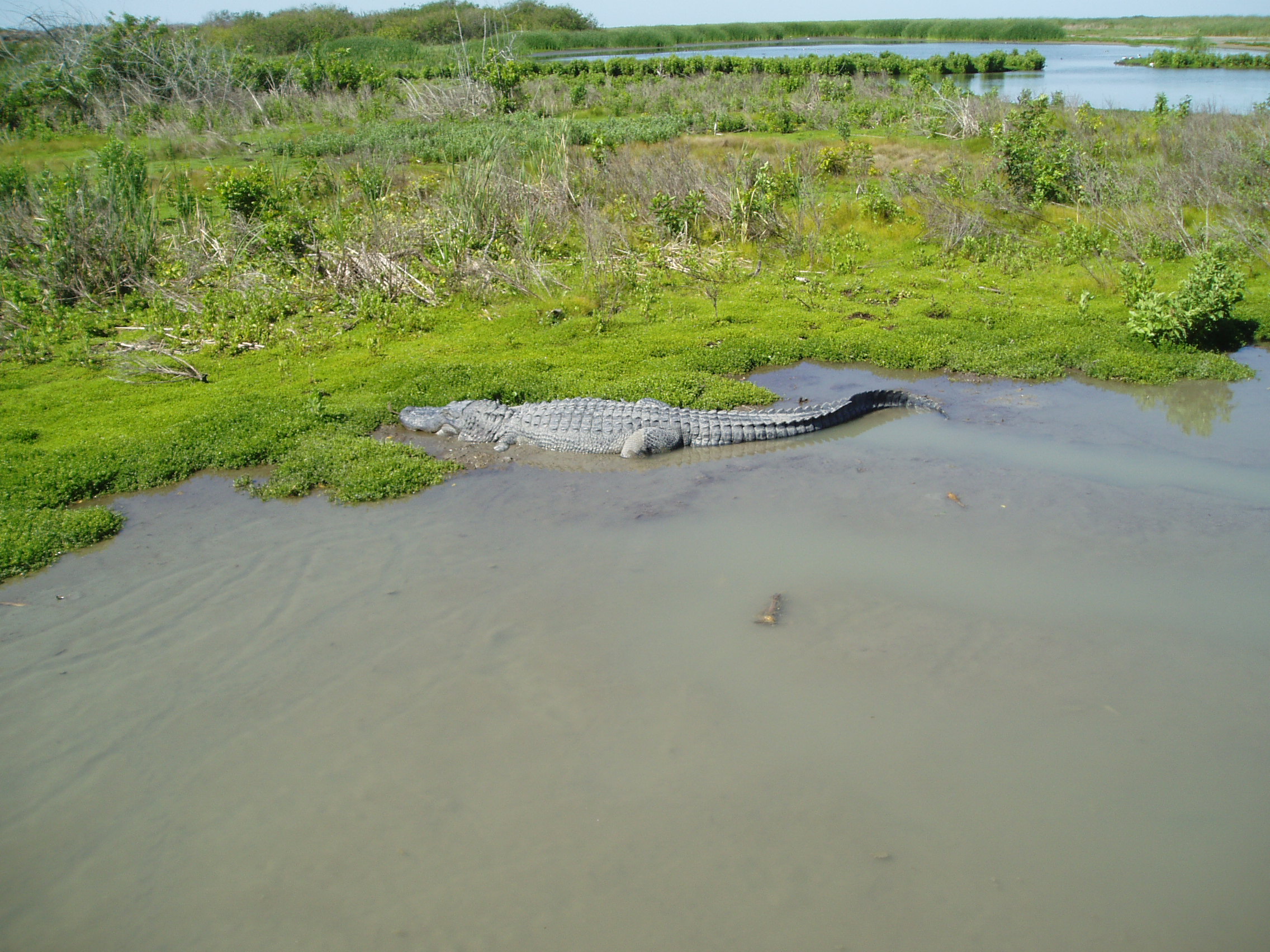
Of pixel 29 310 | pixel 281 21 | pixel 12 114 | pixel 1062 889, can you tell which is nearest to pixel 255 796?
pixel 1062 889

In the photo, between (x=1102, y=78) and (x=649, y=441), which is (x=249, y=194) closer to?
(x=649, y=441)

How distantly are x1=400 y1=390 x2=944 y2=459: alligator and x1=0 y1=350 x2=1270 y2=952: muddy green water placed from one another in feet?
2.48

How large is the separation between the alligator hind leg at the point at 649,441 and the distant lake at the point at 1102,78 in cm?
1735

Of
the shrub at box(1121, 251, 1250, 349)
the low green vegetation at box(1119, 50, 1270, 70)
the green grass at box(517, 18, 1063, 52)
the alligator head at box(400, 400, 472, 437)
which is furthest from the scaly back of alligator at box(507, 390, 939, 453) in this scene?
the green grass at box(517, 18, 1063, 52)

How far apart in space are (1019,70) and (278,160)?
31692mm

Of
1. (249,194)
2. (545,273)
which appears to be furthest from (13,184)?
(545,273)

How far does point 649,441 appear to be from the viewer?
7.78 metres

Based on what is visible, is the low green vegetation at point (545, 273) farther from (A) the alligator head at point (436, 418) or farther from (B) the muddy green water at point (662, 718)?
(B) the muddy green water at point (662, 718)

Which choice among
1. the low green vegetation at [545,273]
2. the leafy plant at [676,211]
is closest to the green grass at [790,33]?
the low green vegetation at [545,273]

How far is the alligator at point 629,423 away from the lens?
25.8 feet

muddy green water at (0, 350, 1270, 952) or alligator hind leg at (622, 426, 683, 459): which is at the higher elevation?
alligator hind leg at (622, 426, 683, 459)

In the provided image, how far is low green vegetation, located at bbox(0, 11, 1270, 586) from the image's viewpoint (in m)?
8.52

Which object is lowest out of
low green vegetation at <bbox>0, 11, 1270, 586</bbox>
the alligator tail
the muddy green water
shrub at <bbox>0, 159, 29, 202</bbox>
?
the muddy green water

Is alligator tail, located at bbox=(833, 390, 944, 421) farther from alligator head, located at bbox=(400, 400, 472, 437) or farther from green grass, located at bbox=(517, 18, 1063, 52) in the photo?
green grass, located at bbox=(517, 18, 1063, 52)
